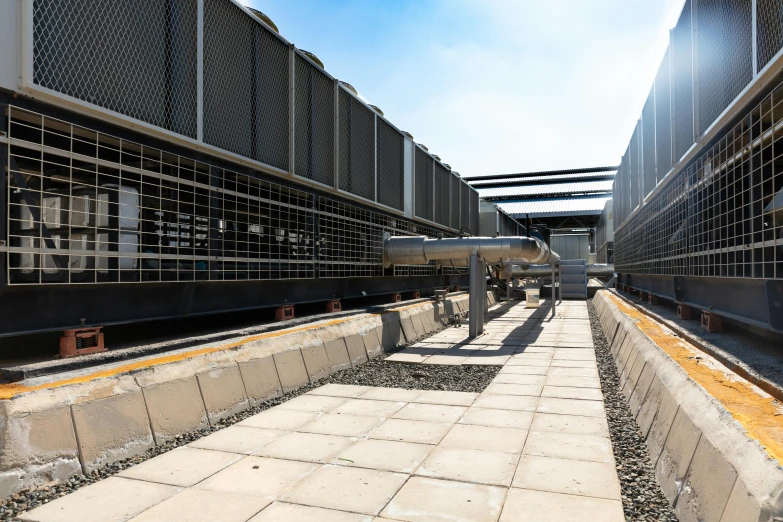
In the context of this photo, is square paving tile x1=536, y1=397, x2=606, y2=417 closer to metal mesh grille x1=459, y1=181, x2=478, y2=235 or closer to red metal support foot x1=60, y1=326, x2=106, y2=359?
red metal support foot x1=60, y1=326, x2=106, y2=359

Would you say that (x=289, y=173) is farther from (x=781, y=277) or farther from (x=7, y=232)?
(x=781, y=277)

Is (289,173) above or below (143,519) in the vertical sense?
above

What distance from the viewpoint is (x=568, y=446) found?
4297 millimetres

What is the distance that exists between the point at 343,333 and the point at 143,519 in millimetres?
4974

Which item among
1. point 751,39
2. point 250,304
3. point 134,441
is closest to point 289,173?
point 250,304

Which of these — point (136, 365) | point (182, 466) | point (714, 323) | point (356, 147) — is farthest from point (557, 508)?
point (356, 147)

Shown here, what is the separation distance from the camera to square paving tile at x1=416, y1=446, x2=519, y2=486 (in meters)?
3.65

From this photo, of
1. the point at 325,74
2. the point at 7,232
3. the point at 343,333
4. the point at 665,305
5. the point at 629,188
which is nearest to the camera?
the point at 7,232

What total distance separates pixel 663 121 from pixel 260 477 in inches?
395

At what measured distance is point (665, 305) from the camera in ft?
37.2

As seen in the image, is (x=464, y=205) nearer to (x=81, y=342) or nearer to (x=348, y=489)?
(x=81, y=342)

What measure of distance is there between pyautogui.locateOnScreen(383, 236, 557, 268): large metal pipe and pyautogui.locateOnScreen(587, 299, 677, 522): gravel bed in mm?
4944

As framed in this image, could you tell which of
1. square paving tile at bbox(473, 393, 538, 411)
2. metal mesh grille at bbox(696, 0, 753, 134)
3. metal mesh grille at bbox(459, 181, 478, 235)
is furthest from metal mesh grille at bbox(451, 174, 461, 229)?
square paving tile at bbox(473, 393, 538, 411)

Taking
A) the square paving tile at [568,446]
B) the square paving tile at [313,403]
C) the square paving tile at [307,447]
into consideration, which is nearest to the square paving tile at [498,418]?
the square paving tile at [568,446]
